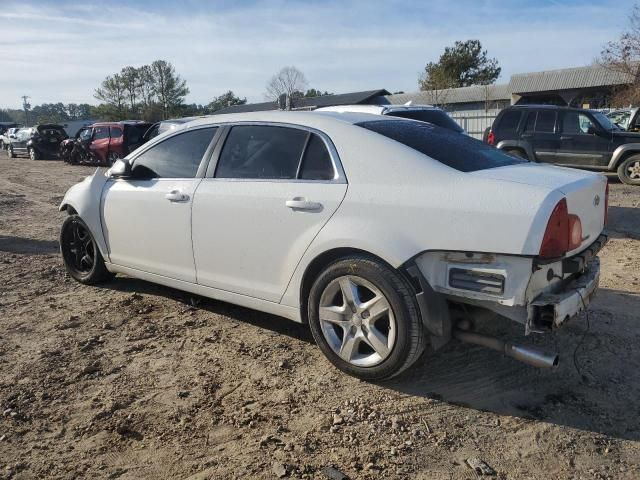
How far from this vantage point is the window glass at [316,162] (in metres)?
3.44

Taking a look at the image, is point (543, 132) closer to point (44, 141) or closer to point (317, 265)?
point (317, 265)

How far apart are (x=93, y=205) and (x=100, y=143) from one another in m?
16.8

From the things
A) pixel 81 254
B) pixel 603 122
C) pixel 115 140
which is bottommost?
pixel 81 254

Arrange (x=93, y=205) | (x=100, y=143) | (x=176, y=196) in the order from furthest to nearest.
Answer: (x=100, y=143)
(x=93, y=205)
(x=176, y=196)

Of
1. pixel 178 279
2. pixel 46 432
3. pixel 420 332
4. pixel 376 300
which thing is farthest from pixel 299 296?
pixel 46 432

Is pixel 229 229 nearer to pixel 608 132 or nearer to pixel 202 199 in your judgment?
pixel 202 199

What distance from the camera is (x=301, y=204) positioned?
134 inches

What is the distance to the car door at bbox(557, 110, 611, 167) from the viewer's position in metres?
12.3

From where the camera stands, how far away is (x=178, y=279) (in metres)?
4.24

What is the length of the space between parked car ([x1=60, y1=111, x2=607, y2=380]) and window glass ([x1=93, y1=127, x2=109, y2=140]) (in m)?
17.5

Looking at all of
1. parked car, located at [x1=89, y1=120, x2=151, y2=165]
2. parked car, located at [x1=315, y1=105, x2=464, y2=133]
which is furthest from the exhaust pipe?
parked car, located at [x1=89, y1=120, x2=151, y2=165]

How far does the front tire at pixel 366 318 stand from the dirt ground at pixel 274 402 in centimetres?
17

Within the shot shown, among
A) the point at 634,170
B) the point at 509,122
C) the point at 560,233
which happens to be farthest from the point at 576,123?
the point at 560,233

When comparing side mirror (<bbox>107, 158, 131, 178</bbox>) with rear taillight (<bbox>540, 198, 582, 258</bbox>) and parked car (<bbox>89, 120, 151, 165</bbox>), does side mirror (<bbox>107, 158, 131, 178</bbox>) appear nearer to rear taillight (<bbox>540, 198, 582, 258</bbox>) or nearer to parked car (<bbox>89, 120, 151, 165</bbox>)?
rear taillight (<bbox>540, 198, 582, 258</bbox>)
